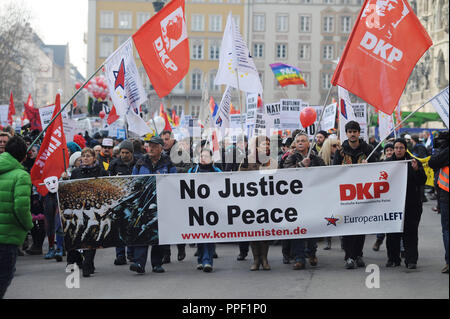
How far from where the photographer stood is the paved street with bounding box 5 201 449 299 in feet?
25.0

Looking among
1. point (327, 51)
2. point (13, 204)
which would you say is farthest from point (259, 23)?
point (13, 204)

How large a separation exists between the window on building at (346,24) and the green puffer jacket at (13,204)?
3130 inches

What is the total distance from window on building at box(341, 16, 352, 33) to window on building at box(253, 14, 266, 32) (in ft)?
31.0

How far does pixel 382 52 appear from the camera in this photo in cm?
916

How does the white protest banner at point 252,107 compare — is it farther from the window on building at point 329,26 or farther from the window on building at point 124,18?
the window on building at point 124,18

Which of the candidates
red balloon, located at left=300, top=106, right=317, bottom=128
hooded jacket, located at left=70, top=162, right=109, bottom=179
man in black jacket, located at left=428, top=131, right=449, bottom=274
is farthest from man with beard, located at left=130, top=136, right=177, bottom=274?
red balloon, located at left=300, top=106, right=317, bottom=128

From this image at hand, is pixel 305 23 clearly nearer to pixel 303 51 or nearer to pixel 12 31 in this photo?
pixel 303 51

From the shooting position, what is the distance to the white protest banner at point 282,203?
9188 mm

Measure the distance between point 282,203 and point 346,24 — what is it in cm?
7670

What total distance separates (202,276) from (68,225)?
6.37 feet

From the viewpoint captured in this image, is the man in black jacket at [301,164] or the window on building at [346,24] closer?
the man in black jacket at [301,164]

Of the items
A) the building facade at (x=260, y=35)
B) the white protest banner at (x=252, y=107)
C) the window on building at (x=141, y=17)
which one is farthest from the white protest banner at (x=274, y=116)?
the window on building at (x=141, y=17)

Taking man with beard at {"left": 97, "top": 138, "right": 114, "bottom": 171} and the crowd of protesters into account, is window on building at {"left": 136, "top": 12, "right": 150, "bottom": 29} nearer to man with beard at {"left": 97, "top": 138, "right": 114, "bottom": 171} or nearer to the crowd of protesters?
man with beard at {"left": 97, "top": 138, "right": 114, "bottom": 171}
